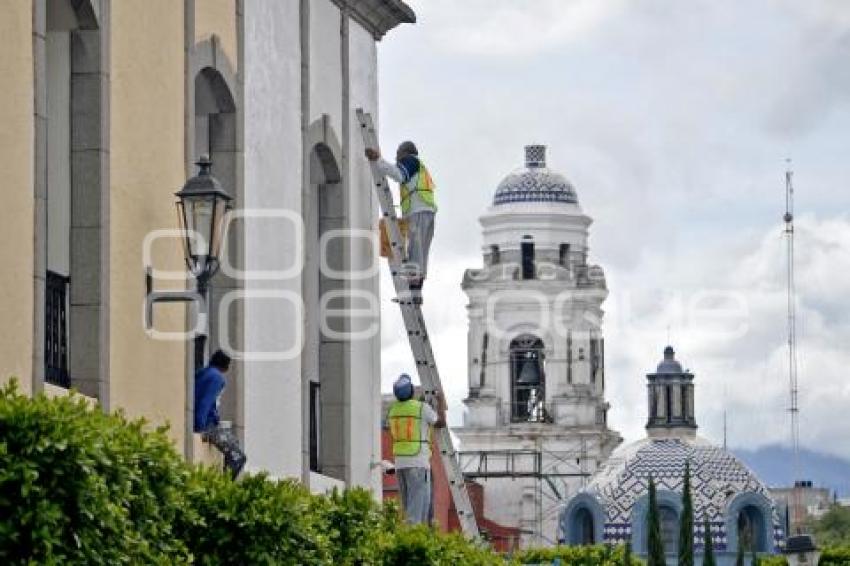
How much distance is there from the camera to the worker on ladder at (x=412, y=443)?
87.7 feet

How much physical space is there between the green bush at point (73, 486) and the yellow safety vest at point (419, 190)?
38.4 feet

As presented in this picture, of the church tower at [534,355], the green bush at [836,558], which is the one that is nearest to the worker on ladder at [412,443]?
the green bush at [836,558]

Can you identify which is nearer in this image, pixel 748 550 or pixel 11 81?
pixel 11 81

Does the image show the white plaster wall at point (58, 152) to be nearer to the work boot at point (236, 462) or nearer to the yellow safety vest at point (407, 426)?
the work boot at point (236, 462)

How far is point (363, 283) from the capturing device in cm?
2688

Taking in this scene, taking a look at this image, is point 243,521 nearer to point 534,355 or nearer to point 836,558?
point 836,558

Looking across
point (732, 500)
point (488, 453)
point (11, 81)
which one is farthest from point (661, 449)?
point (11, 81)

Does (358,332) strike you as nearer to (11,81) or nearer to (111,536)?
(11,81)

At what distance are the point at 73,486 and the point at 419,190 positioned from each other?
12996mm

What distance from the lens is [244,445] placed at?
74.7 ft

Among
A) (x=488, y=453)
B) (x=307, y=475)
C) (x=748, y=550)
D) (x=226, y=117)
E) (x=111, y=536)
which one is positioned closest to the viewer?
(x=111, y=536)

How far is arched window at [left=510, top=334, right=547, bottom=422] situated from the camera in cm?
12838

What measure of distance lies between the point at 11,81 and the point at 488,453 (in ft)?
366

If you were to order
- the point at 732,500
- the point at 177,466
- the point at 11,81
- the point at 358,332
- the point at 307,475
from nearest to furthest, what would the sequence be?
the point at 177,466
the point at 11,81
the point at 307,475
the point at 358,332
the point at 732,500
